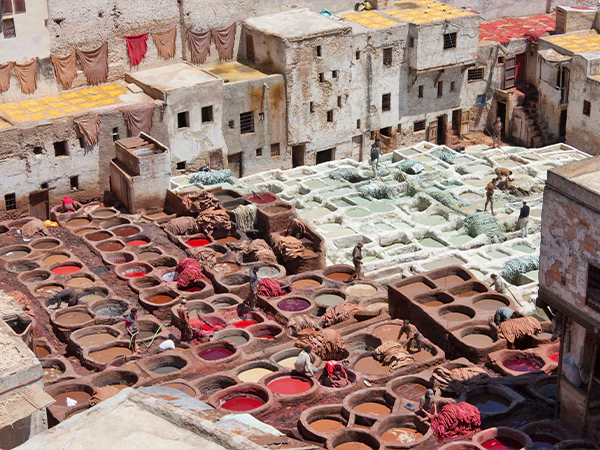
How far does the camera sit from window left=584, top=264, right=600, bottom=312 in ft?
92.0

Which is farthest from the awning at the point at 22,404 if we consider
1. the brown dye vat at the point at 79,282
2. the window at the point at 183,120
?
the window at the point at 183,120

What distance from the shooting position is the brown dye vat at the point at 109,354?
35.4 m

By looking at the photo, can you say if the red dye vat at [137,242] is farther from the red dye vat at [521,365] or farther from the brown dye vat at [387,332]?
the red dye vat at [521,365]

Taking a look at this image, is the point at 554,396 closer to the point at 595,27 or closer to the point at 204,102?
the point at 204,102

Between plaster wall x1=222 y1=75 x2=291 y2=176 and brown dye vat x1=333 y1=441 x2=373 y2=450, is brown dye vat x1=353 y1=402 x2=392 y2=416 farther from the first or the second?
plaster wall x1=222 y1=75 x2=291 y2=176

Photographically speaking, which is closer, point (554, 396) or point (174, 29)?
point (554, 396)

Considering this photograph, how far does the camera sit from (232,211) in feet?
149

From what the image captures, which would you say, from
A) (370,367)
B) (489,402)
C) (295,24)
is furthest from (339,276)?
(295,24)

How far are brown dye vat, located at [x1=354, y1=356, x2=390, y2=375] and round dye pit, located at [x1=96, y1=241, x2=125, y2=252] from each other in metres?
12.7

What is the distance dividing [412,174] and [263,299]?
1462 cm

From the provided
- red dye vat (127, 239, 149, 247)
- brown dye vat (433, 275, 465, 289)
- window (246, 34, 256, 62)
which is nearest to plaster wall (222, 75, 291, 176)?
window (246, 34, 256, 62)

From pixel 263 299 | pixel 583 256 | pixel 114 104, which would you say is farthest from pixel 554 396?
pixel 114 104

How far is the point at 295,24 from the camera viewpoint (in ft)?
175

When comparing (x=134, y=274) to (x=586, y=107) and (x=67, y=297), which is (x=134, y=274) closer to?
(x=67, y=297)
